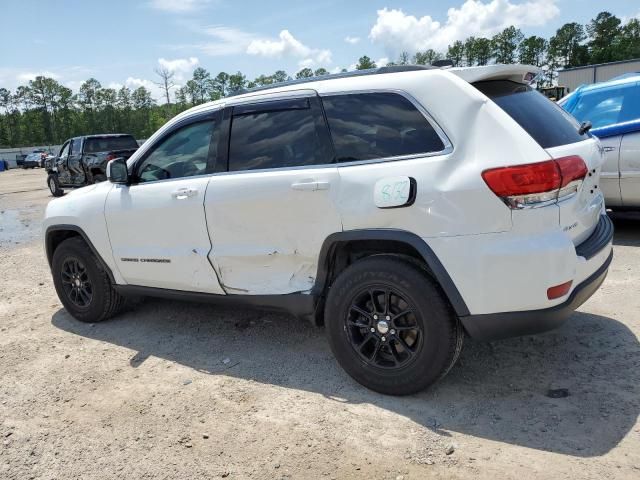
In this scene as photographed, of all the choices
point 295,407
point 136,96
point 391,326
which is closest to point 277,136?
point 391,326

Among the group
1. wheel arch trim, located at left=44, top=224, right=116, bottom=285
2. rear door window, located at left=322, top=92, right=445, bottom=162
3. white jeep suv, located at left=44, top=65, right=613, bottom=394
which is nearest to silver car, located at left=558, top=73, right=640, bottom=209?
white jeep suv, located at left=44, top=65, right=613, bottom=394

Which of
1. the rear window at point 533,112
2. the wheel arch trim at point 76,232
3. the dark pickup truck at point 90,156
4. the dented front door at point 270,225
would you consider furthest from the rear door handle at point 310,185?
the dark pickup truck at point 90,156

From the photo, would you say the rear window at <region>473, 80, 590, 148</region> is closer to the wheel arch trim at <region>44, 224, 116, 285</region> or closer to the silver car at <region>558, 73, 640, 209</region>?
the silver car at <region>558, 73, 640, 209</region>

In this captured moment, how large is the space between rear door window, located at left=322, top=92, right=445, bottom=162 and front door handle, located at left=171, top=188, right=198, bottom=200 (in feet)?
3.76

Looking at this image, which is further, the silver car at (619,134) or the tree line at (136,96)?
the tree line at (136,96)

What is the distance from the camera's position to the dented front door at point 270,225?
3244 millimetres

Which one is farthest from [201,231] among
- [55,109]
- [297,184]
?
[55,109]

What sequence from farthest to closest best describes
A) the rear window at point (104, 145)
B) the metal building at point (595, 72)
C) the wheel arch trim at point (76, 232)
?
the metal building at point (595, 72), the rear window at point (104, 145), the wheel arch trim at point (76, 232)

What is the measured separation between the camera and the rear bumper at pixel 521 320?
9.02ft

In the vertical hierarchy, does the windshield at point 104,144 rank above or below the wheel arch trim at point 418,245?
above

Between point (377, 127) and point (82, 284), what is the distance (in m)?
3.26

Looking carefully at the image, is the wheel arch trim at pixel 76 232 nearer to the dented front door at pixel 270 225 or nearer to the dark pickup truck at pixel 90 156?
the dented front door at pixel 270 225

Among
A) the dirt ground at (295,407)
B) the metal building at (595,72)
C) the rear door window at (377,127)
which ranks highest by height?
the metal building at (595,72)

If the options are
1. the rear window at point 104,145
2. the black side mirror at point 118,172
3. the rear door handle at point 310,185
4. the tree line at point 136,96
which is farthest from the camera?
the tree line at point 136,96
